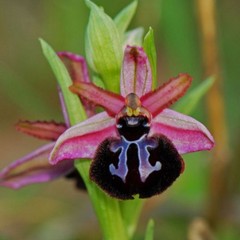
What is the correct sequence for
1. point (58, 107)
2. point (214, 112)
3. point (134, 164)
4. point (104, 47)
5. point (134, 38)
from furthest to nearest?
point (58, 107)
point (214, 112)
point (134, 38)
point (104, 47)
point (134, 164)

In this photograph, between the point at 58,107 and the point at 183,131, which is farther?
the point at 58,107

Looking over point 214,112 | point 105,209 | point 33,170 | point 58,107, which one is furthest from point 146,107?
point 58,107

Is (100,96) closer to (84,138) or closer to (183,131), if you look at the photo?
(84,138)

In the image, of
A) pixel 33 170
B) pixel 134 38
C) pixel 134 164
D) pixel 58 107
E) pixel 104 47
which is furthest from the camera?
pixel 58 107

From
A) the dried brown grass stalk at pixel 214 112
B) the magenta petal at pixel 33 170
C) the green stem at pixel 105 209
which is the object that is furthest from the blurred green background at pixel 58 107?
the green stem at pixel 105 209

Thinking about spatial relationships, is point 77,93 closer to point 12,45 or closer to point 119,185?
point 119,185

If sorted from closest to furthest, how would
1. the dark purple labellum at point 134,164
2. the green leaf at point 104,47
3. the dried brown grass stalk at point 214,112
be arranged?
1. the dark purple labellum at point 134,164
2. the green leaf at point 104,47
3. the dried brown grass stalk at point 214,112

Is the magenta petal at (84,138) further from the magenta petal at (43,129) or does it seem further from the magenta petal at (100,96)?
the magenta petal at (43,129)
